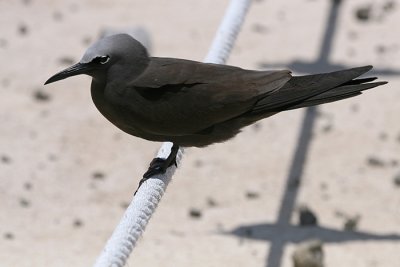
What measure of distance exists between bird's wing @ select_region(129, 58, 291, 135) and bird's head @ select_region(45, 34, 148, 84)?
84 mm

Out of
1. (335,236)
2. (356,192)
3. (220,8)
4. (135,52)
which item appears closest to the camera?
(135,52)

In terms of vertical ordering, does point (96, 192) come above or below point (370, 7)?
below

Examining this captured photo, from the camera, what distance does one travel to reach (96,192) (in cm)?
466

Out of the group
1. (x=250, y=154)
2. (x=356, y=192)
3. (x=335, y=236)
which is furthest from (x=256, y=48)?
(x=335, y=236)

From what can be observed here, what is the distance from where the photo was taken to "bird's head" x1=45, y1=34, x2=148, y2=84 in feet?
9.32

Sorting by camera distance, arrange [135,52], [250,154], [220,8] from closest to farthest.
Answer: [135,52] → [250,154] → [220,8]

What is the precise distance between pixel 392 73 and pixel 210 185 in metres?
1.52

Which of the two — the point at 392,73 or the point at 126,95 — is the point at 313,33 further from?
the point at 126,95

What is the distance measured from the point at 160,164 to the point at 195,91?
244 millimetres

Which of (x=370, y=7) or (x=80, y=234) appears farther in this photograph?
(x=370, y=7)

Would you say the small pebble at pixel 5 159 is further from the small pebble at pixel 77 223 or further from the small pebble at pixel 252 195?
the small pebble at pixel 252 195

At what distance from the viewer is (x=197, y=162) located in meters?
4.93

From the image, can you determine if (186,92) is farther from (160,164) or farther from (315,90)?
(315,90)

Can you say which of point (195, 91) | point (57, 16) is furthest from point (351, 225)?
point (57, 16)
